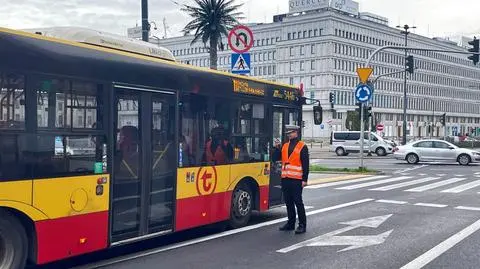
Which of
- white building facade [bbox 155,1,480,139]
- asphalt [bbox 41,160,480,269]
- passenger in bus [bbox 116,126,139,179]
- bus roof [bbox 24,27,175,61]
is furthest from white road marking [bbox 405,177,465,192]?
white building facade [bbox 155,1,480,139]

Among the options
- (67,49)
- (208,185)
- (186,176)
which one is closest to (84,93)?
(67,49)

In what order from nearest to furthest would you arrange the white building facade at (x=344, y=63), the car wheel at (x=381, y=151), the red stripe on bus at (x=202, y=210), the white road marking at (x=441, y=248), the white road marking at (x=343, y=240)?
the white road marking at (x=441, y=248), the red stripe on bus at (x=202, y=210), the white road marking at (x=343, y=240), the car wheel at (x=381, y=151), the white building facade at (x=344, y=63)

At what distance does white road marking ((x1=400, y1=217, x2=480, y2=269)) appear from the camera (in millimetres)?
8102

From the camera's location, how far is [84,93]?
24.5ft

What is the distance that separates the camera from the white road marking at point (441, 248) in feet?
26.6

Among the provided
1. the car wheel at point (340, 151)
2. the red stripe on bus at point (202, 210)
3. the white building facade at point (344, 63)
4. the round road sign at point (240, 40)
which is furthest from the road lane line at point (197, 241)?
the white building facade at point (344, 63)

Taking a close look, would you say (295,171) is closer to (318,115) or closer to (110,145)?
(318,115)

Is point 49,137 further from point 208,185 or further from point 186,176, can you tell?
point 208,185

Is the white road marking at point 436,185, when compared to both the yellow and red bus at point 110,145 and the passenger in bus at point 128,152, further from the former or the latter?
the passenger in bus at point 128,152

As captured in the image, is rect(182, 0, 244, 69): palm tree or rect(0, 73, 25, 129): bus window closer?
rect(0, 73, 25, 129): bus window

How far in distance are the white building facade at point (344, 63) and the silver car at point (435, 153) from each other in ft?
208

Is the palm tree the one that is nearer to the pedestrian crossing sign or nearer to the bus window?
the pedestrian crossing sign

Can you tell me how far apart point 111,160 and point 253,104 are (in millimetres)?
3951

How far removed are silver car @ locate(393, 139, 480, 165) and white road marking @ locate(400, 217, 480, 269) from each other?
22.7 meters
